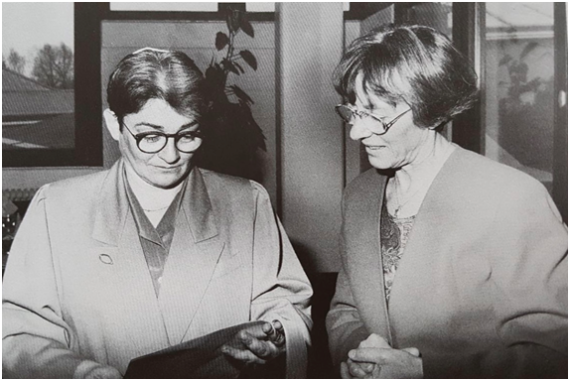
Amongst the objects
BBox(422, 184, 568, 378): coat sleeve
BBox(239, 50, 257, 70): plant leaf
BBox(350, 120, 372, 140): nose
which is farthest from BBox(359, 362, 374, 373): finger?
BBox(239, 50, 257, 70): plant leaf

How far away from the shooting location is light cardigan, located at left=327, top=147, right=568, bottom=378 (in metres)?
1.14

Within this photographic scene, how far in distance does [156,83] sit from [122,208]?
258mm

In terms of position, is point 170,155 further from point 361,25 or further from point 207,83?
point 361,25

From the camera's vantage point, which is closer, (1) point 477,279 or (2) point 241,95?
(1) point 477,279

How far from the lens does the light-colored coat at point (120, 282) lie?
1.16 m

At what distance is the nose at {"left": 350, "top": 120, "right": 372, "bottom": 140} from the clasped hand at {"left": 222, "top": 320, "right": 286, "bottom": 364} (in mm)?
406

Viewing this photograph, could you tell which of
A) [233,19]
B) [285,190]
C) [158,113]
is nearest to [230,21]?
[233,19]

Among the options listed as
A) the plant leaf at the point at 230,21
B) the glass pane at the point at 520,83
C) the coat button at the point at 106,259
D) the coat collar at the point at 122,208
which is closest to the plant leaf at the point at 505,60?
the glass pane at the point at 520,83

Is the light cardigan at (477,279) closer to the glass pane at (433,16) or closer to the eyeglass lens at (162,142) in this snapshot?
the glass pane at (433,16)

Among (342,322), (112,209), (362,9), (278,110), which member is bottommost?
(342,322)

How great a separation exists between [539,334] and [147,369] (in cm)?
78

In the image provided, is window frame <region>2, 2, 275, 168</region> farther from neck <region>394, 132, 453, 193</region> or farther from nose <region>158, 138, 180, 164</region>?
neck <region>394, 132, 453, 193</region>

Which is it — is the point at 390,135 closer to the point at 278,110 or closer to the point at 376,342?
the point at 278,110

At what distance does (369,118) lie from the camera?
118 cm
